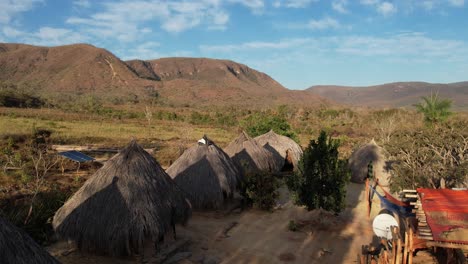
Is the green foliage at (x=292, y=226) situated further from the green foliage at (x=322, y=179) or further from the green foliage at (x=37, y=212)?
the green foliage at (x=37, y=212)

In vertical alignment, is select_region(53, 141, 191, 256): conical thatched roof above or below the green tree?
below

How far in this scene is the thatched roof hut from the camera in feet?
56.3

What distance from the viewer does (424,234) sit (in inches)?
244

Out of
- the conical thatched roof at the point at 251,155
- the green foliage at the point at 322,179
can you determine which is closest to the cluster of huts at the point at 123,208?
the green foliage at the point at 322,179

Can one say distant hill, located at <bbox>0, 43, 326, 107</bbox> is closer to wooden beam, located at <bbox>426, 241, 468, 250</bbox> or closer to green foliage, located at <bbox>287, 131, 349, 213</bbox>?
green foliage, located at <bbox>287, 131, 349, 213</bbox>

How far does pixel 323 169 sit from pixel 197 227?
12.5ft

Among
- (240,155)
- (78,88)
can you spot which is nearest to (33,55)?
(78,88)

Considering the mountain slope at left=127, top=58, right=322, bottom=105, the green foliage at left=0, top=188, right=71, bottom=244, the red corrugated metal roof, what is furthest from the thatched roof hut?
the mountain slope at left=127, top=58, right=322, bottom=105

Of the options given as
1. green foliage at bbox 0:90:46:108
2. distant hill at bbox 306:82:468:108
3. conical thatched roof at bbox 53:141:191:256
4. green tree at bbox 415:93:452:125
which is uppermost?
distant hill at bbox 306:82:468:108

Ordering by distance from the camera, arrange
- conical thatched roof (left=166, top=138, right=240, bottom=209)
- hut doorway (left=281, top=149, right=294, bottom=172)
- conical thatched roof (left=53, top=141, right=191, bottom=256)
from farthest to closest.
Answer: hut doorway (left=281, top=149, right=294, bottom=172), conical thatched roof (left=166, top=138, right=240, bottom=209), conical thatched roof (left=53, top=141, right=191, bottom=256)

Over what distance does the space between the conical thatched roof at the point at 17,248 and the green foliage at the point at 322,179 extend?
721cm

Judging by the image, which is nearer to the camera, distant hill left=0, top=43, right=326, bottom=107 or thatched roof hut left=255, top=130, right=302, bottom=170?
thatched roof hut left=255, top=130, right=302, bottom=170

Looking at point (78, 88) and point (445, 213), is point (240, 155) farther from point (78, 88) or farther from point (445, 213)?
point (78, 88)

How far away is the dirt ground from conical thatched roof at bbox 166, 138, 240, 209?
58 centimetres
